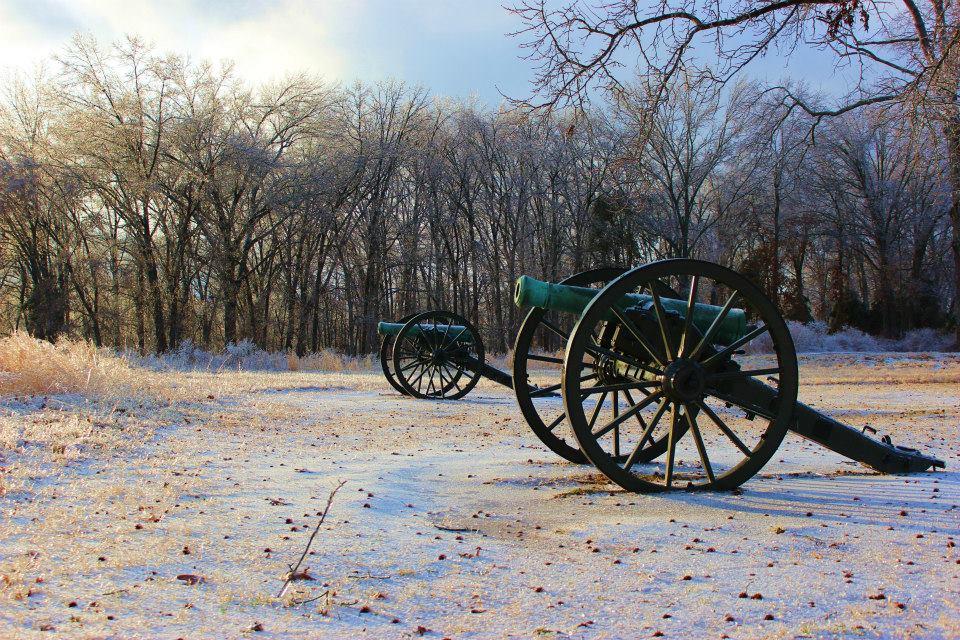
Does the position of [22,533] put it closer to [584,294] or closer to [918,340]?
[584,294]

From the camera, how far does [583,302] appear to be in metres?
5.54

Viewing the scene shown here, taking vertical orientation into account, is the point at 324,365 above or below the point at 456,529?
above

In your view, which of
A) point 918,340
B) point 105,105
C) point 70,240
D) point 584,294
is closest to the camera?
point 584,294

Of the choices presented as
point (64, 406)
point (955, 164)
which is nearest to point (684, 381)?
point (64, 406)

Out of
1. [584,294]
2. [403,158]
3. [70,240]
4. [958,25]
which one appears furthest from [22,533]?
[70,240]

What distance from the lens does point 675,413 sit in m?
4.90

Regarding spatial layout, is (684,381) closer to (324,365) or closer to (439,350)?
(439,350)

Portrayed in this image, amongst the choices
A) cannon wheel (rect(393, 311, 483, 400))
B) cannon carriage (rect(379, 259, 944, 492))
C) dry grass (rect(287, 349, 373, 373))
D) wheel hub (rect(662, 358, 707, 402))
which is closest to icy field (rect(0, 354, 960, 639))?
cannon carriage (rect(379, 259, 944, 492))

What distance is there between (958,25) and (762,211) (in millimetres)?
29616

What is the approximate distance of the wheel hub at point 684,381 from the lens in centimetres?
489

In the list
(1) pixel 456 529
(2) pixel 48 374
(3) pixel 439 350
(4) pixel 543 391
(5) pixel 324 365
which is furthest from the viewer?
(5) pixel 324 365

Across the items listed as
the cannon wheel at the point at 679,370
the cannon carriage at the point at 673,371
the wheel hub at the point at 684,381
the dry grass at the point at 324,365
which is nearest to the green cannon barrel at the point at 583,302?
the cannon carriage at the point at 673,371

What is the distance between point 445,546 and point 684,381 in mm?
1954

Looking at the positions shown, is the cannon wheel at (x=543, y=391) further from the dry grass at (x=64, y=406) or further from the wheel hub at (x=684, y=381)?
the dry grass at (x=64, y=406)
